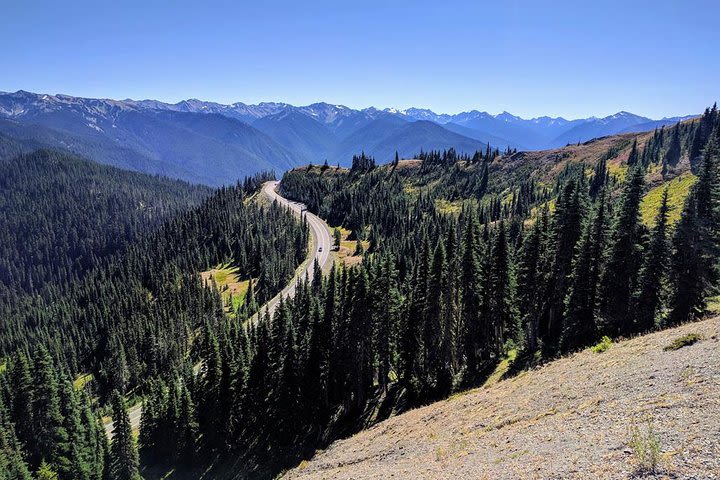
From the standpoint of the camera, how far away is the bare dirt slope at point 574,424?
16.3 m

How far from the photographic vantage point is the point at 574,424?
2148 centimetres

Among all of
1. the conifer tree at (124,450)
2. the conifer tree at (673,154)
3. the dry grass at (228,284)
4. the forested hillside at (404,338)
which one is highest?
→ the conifer tree at (673,154)

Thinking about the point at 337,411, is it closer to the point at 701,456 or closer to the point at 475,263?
the point at 475,263

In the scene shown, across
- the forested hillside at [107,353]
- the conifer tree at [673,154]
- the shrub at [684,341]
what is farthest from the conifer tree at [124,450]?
the conifer tree at [673,154]

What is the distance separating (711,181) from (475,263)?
24.3 metres

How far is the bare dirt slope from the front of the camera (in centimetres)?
1631

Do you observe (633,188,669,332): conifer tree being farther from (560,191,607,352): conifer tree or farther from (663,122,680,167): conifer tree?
(663,122,680,167): conifer tree

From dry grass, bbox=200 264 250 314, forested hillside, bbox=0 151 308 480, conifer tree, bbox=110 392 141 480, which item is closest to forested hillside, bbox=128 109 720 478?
conifer tree, bbox=110 392 141 480

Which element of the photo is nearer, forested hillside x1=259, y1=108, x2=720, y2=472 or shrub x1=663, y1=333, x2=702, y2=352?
shrub x1=663, y1=333, x2=702, y2=352

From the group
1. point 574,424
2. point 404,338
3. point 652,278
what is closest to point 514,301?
point 404,338

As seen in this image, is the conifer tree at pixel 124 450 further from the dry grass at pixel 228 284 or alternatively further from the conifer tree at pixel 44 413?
the dry grass at pixel 228 284

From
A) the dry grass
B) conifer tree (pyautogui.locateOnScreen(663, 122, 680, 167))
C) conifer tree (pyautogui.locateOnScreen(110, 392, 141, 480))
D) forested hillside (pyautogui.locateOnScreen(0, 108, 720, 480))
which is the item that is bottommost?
the dry grass

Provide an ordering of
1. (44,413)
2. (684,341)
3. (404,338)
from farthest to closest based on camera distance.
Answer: (44,413) → (404,338) → (684,341)

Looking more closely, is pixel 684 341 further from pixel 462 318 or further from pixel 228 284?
pixel 228 284
